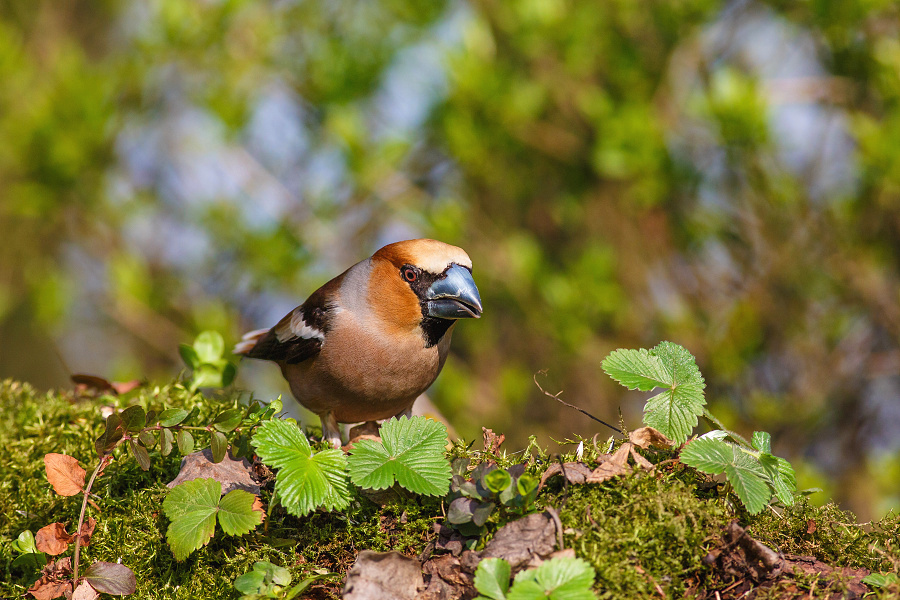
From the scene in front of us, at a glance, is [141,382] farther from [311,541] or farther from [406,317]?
[311,541]

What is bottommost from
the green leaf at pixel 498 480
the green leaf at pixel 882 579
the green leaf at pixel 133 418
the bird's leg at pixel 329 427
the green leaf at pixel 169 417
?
the bird's leg at pixel 329 427

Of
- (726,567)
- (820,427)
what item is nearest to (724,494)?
(726,567)

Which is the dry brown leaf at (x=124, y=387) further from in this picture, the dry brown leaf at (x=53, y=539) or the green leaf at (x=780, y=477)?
the green leaf at (x=780, y=477)

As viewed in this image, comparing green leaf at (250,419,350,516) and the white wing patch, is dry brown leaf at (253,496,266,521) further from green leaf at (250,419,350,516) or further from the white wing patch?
the white wing patch

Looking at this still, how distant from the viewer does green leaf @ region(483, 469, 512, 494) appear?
2.33 metres

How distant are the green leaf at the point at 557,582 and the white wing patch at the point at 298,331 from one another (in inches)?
89.8

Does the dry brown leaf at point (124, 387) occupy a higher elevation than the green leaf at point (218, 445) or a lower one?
lower

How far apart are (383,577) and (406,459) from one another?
1.26 feet

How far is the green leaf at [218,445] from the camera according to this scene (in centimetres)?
267

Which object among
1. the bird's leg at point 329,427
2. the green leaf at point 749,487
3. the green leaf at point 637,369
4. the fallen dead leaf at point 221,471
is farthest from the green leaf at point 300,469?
the bird's leg at point 329,427

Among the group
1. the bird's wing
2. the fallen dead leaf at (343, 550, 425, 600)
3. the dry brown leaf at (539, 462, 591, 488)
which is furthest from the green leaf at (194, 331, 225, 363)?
the dry brown leaf at (539, 462, 591, 488)

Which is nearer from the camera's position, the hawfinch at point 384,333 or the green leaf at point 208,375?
the hawfinch at point 384,333

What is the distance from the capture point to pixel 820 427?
285 inches

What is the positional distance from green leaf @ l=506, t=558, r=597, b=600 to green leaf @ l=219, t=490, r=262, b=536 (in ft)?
3.06
